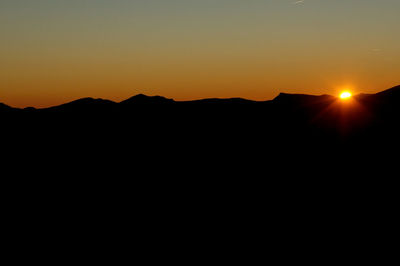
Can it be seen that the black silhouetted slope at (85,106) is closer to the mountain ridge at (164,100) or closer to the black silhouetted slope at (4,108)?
the mountain ridge at (164,100)

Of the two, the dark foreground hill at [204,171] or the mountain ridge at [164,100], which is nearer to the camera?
the dark foreground hill at [204,171]

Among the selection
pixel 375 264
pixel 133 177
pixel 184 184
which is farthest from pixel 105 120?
pixel 375 264

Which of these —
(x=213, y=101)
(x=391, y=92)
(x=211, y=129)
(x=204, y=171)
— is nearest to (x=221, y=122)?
(x=211, y=129)

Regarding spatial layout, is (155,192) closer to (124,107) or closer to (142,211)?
(142,211)

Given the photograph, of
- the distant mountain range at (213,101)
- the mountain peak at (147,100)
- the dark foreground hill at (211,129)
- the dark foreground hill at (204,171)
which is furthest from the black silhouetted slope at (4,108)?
the mountain peak at (147,100)

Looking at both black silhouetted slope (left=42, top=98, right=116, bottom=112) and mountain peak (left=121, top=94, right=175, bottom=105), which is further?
mountain peak (left=121, top=94, right=175, bottom=105)

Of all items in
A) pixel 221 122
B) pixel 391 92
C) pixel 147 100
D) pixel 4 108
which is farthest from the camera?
pixel 4 108

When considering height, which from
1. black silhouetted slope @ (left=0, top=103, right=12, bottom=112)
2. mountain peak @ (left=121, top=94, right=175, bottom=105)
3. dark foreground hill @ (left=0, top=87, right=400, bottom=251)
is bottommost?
dark foreground hill @ (left=0, top=87, right=400, bottom=251)

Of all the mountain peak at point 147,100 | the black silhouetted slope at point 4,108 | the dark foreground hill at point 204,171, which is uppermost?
the mountain peak at point 147,100

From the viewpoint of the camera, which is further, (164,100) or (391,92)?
(164,100)

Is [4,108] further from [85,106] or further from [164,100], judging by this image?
[164,100]

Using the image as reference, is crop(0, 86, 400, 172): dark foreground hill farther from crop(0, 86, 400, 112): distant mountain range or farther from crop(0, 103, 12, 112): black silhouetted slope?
crop(0, 103, 12, 112): black silhouetted slope

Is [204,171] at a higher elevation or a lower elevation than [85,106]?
lower

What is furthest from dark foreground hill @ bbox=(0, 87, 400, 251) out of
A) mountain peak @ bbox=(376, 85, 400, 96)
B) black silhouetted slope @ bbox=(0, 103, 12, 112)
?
black silhouetted slope @ bbox=(0, 103, 12, 112)
